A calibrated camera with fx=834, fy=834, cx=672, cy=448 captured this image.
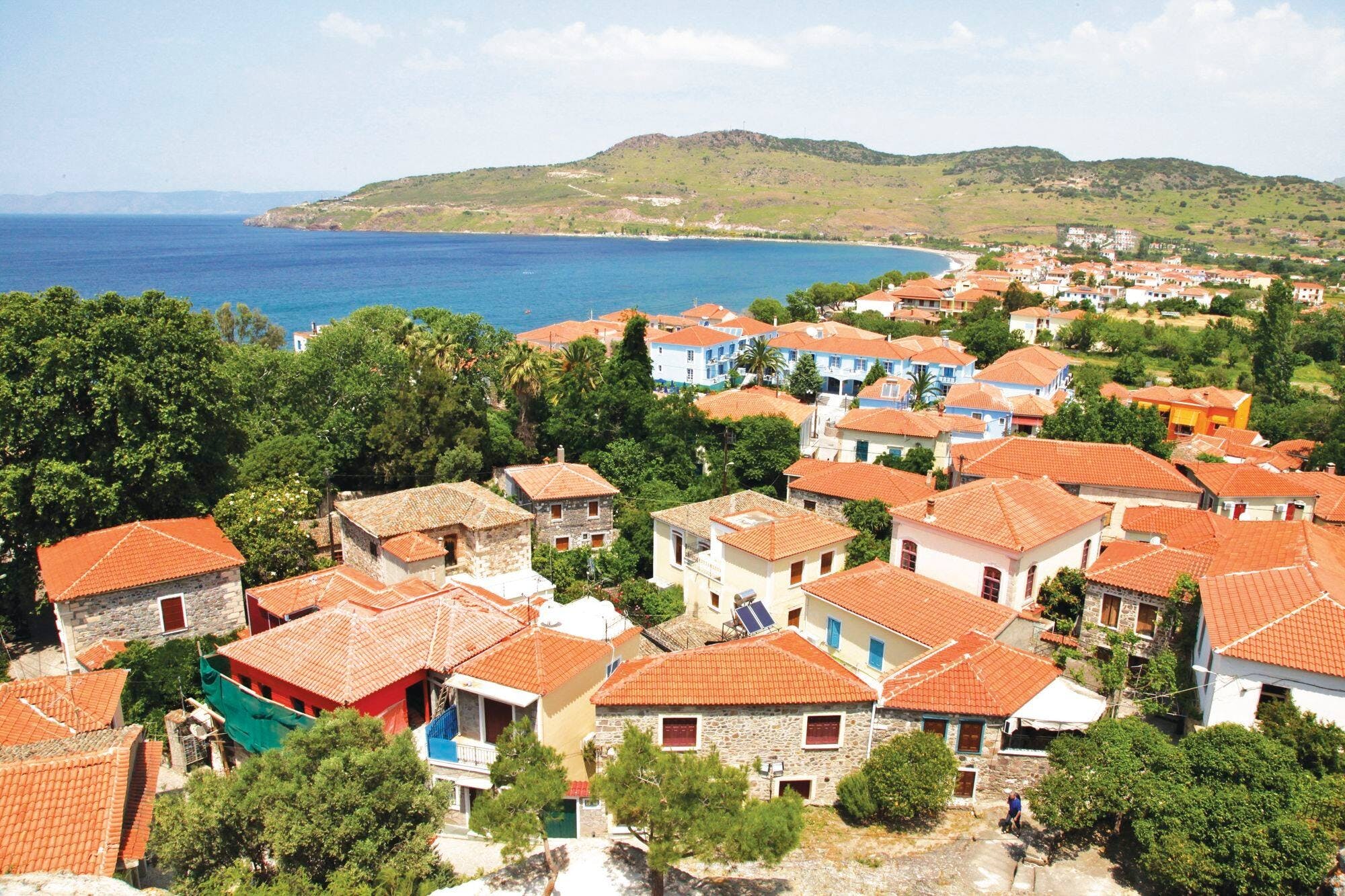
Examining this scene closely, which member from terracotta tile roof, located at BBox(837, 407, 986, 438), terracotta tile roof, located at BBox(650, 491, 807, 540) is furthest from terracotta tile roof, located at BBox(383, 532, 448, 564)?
terracotta tile roof, located at BBox(837, 407, 986, 438)

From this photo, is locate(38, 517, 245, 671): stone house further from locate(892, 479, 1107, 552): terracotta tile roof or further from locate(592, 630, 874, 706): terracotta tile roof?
locate(892, 479, 1107, 552): terracotta tile roof

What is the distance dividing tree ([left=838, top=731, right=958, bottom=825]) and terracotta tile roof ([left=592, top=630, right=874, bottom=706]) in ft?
4.06

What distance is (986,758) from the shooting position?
58.7 ft

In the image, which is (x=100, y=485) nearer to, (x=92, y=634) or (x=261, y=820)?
(x=92, y=634)

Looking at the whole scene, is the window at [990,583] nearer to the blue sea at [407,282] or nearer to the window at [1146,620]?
the window at [1146,620]

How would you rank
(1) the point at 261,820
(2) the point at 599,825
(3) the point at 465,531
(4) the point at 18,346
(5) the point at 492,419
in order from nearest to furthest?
(1) the point at 261,820
(2) the point at 599,825
(4) the point at 18,346
(3) the point at 465,531
(5) the point at 492,419

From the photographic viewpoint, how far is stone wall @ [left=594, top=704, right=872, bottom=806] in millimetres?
17531

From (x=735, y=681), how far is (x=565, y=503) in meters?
17.6

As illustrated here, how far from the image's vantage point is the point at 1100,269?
472 ft

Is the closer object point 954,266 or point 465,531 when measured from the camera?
point 465,531

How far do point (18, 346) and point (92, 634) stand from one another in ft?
32.3

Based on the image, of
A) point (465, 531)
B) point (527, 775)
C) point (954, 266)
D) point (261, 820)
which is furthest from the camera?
point (954, 266)

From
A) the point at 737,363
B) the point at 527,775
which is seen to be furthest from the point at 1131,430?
the point at 527,775

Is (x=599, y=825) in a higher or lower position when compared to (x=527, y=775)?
lower
